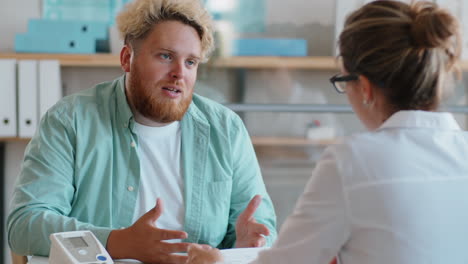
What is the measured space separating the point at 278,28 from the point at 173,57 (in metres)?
1.85

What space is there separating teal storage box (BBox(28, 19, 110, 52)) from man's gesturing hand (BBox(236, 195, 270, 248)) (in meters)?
1.85

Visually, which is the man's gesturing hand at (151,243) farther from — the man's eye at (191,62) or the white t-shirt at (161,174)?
the man's eye at (191,62)

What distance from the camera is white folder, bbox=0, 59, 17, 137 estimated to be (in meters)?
2.99

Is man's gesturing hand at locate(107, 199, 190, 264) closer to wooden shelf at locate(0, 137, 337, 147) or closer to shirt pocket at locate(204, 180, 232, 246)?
shirt pocket at locate(204, 180, 232, 246)

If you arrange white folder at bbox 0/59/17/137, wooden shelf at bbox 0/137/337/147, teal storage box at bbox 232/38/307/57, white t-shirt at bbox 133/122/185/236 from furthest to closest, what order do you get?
wooden shelf at bbox 0/137/337/147 < teal storage box at bbox 232/38/307/57 < white folder at bbox 0/59/17/137 < white t-shirt at bbox 133/122/185/236

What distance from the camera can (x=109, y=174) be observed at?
5.48 ft

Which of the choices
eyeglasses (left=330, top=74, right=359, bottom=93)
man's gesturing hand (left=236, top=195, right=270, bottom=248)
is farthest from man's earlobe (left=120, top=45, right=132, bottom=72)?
eyeglasses (left=330, top=74, right=359, bottom=93)

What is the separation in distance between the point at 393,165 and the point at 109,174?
92 centimetres

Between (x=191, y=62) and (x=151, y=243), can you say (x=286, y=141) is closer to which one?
(x=191, y=62)

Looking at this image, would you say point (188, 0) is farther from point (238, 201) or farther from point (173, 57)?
point (238, 201)

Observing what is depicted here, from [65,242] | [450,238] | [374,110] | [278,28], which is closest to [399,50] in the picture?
[374,110]

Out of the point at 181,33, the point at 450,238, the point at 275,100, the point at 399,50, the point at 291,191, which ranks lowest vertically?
the point at 291,191

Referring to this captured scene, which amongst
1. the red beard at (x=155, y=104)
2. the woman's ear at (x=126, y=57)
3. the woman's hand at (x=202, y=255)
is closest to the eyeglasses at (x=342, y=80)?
the woman's hand at (x=202, y=255)

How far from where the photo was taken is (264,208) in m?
1.79
